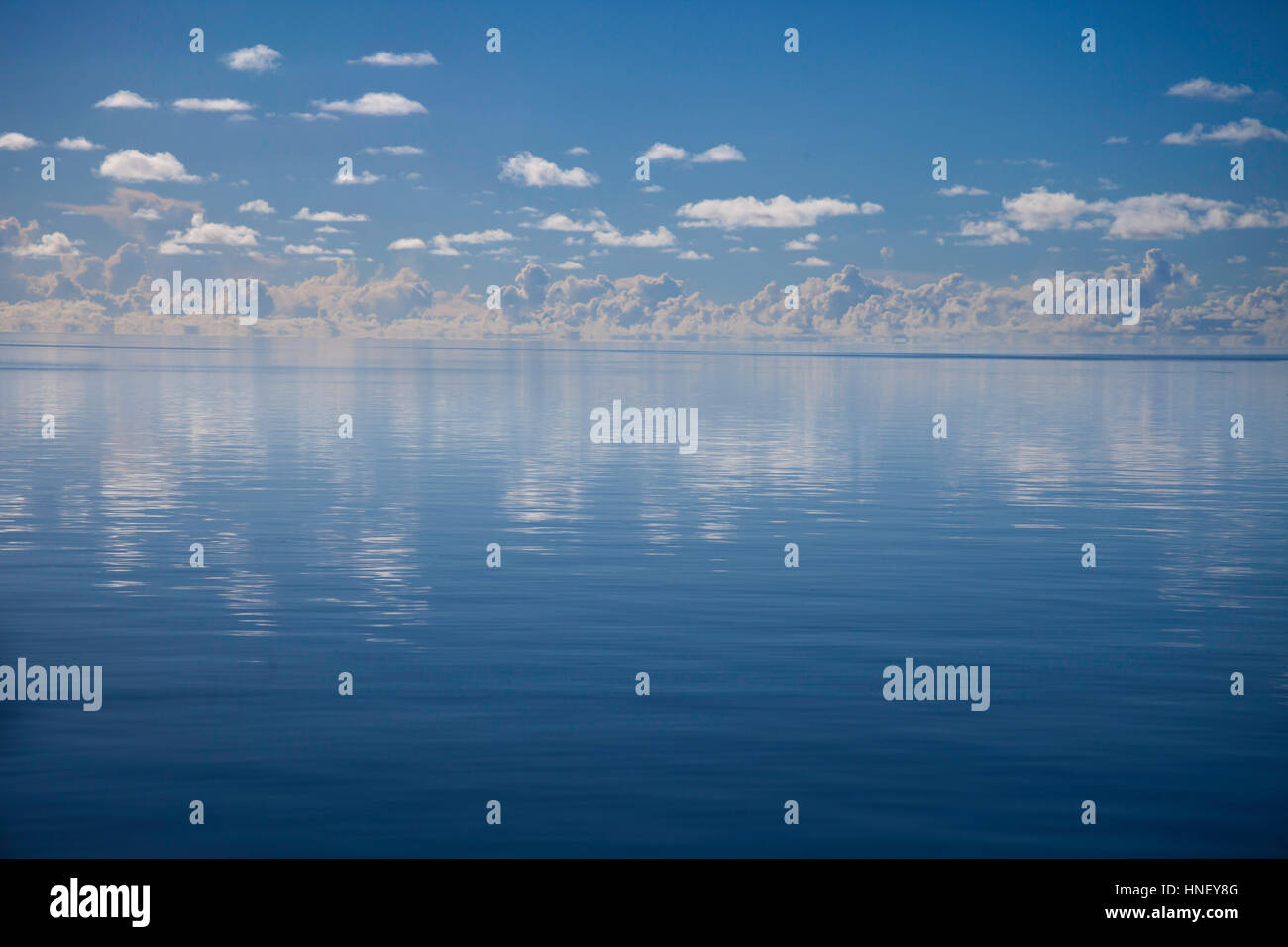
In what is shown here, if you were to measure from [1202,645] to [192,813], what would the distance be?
1943 centimetres

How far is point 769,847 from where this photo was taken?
15.8 m

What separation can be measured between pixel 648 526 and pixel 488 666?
55.8 ft

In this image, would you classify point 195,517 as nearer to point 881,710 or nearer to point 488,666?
point 488,666

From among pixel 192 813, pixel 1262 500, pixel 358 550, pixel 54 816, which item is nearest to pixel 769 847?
pixel 192 813

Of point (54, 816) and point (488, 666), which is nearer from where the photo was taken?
point (54, 816)

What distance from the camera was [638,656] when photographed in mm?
24438

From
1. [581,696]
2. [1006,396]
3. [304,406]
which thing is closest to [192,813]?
[581,696]

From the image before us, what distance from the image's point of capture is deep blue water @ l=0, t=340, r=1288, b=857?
652 inches

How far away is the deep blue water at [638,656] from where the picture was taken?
1656 cm
